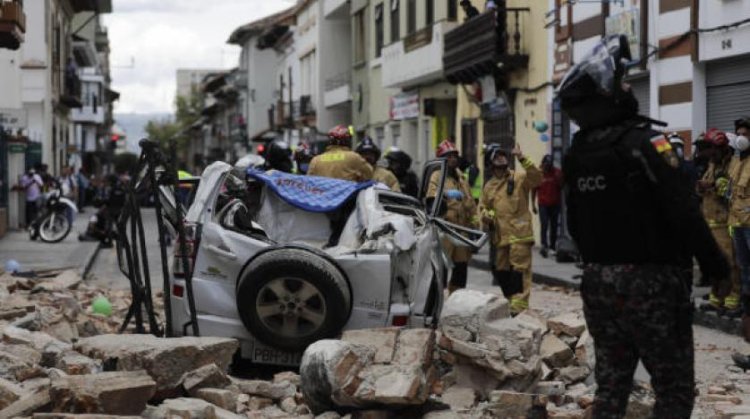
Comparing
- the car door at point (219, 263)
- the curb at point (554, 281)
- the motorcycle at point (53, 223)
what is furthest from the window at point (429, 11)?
the car door at point (219, 263)

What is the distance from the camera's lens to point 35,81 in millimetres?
40875

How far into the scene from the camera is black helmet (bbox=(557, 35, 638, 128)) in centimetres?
528

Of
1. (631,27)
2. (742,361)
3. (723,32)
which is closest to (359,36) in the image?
(631,27)

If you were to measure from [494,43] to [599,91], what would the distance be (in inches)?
825

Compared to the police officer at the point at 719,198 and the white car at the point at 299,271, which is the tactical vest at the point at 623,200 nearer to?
the white car at the point at 299,271

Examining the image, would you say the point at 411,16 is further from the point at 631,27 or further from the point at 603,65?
the point at 603,65

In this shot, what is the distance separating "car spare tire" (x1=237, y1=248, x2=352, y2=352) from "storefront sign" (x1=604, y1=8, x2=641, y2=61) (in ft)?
38.1

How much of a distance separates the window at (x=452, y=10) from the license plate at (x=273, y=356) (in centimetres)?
2269

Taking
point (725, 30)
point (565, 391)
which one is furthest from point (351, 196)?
point (725, 30)

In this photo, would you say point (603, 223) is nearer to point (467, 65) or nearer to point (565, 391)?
point (565, 391)

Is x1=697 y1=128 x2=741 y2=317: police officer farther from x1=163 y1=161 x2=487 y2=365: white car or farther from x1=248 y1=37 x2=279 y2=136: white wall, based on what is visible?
x1=248 y1=37 x2=279 y2=136: white wall

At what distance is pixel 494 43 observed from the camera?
1024 inches

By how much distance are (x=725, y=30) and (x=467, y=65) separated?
424 inches

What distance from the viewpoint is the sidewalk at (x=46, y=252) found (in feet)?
66.6
